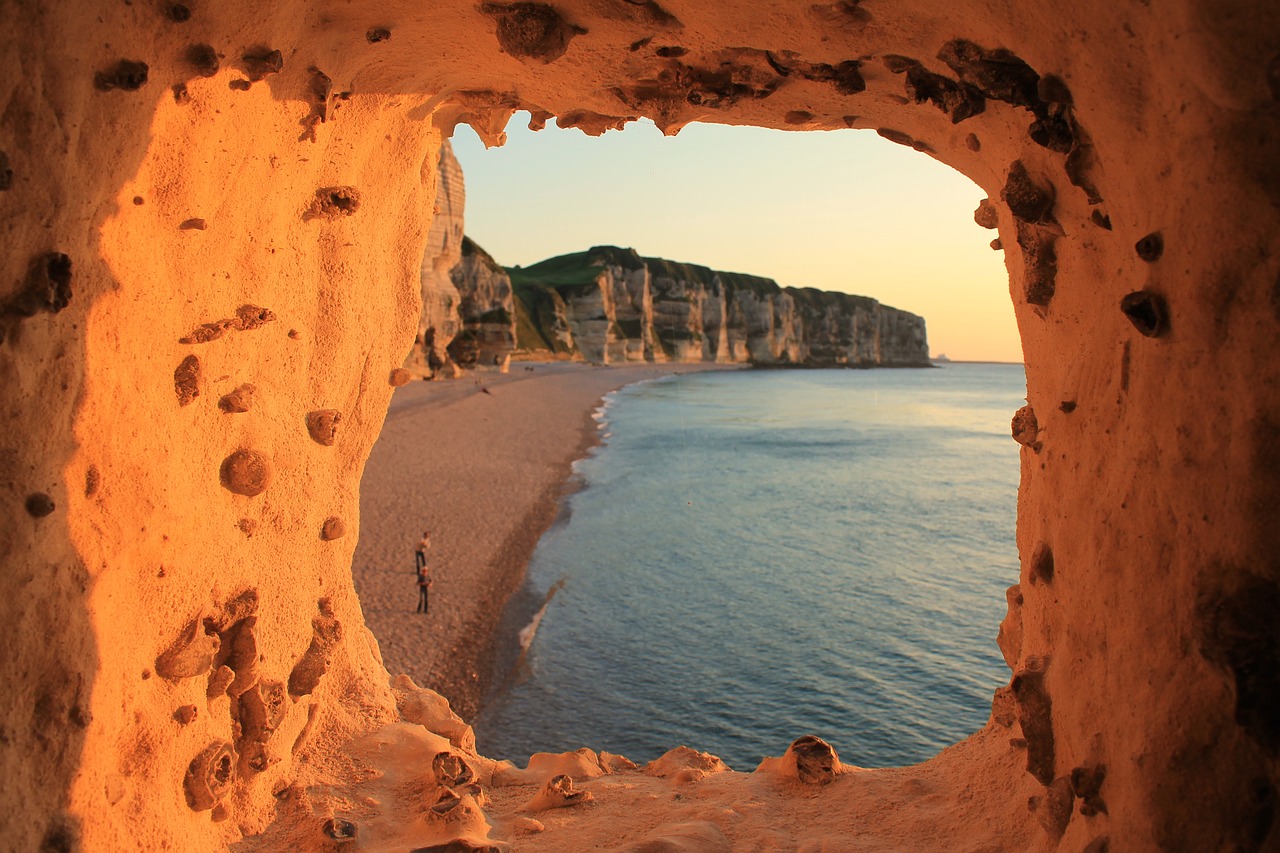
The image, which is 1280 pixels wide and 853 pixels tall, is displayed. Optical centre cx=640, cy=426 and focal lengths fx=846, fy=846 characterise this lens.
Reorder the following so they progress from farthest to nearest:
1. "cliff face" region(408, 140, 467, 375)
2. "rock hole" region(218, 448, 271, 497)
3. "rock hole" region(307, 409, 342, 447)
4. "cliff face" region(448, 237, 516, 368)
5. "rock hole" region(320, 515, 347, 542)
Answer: "cliff face" region(448, 237, 516, 368) < "cliff face" region(408, 140, 467, 375) < "rock hole" region(320, 515, 347, 542) < "rock hole" region(307, 409, 342, 447) < "rock hole" region(218, 448, 271, 497)

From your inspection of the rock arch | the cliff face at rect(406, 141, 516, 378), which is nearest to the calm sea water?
the rock arch

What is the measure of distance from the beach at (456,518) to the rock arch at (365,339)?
7435 millimetres

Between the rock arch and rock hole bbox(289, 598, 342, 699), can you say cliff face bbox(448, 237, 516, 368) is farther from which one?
the rock arch

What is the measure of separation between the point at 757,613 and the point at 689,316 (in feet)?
333

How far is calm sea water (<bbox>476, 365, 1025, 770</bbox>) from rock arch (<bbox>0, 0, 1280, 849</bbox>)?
21.4ft

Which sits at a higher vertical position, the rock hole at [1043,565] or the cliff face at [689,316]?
the cliff face at [689,316]

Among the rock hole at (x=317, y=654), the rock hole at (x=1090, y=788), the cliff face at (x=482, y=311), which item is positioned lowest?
the rock hole at (x=317, y=654)

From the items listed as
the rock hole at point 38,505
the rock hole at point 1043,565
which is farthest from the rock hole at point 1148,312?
the rock hole at point 38,505

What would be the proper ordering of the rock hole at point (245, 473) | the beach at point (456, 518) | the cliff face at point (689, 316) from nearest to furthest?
the rock hole at point (245, 473) < the beach at point (456, 518) < the cliff face at point (689, 316)

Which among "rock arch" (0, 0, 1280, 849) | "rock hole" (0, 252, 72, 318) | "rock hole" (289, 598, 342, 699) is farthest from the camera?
"rock hole" (289, 598, 342, 699)

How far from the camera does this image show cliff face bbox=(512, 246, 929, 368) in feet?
317

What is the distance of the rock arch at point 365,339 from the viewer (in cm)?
237

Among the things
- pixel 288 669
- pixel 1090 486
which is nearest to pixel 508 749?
pixel 288 669

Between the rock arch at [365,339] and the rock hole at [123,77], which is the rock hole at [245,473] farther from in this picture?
the rock hole at [123,77]
